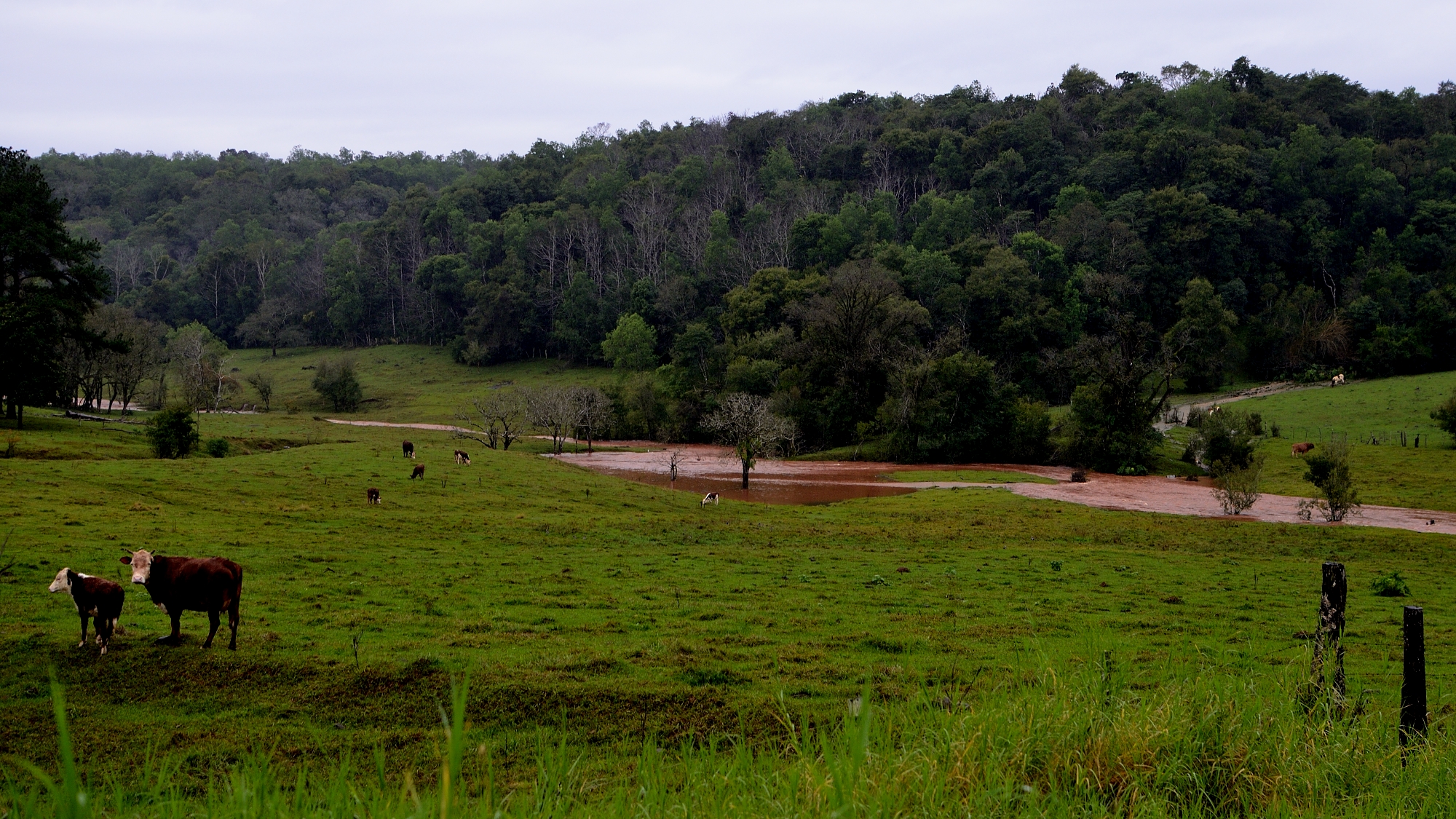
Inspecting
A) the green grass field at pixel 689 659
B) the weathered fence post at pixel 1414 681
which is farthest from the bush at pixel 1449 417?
the weathered fence post at pixel 1414 681

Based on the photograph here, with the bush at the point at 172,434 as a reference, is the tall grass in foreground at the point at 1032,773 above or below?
above

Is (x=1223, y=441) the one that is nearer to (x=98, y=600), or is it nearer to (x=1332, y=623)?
(x=1332, y=623)

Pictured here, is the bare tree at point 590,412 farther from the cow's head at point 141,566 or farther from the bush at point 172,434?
Answer: the cow's head at point 141,566

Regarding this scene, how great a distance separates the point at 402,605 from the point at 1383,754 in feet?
43.2

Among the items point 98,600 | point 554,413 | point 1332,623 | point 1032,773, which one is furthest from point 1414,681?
point 554,413

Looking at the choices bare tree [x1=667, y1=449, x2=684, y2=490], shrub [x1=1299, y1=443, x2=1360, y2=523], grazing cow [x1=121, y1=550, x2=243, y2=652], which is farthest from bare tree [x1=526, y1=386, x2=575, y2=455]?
grazing cow [x1=121, y1=550, x2=243, y2=652]

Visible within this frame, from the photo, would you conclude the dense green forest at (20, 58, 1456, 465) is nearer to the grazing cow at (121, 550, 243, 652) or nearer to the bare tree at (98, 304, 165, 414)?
the bare tree at (98, 304, 165, 414)

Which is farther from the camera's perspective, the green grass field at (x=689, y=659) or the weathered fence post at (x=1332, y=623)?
the weathered fence post at (x=1332, y=623)

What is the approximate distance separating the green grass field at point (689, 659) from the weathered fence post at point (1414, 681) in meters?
0.29

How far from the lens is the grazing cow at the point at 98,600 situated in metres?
9.70

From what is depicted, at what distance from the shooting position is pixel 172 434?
37250mm

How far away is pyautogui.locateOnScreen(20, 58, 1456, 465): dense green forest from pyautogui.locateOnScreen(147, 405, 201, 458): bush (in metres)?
38.5

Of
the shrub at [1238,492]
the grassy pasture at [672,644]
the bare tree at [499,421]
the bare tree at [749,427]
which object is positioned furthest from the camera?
the bare tree at [499,421]

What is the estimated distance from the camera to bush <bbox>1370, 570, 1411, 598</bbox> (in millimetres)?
18641
